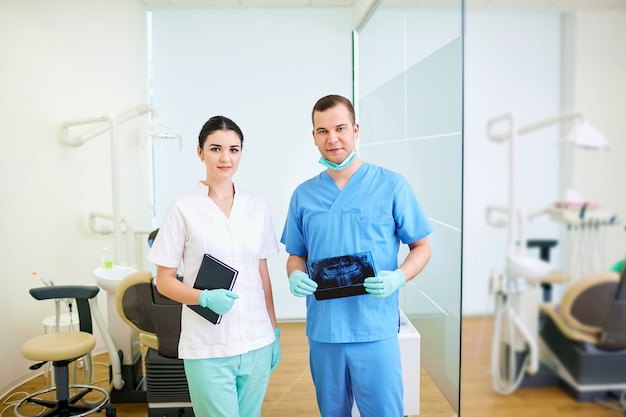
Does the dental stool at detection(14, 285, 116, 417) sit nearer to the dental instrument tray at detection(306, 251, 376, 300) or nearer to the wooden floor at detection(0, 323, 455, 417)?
the wooden floor at detection(0, 323, 455, 417)

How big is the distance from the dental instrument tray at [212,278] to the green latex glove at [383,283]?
1.30 feet

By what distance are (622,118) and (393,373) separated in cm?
113

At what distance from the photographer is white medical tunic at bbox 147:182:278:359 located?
162 cm

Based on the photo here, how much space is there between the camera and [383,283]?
5.22 feet

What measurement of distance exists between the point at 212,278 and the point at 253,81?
2.95 metres

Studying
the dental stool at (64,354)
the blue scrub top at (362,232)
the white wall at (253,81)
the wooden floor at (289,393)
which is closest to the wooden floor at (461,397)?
the wooden floor at (289,393)

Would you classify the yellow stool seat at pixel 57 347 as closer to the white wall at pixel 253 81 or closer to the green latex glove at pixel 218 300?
the green latex glove at pixel 218 300

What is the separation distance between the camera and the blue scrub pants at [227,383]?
160 centimetres

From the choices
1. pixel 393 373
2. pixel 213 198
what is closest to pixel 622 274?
pixel 393 373

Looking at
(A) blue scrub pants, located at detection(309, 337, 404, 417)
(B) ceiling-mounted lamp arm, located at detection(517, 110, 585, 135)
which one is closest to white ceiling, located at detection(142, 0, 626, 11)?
(B) ceiling-mounted lamp arm, located at detection(517, 110, 585, 135)

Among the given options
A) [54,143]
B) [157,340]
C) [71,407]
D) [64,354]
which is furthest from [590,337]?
[54,143]

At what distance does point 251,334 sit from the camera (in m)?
1.64

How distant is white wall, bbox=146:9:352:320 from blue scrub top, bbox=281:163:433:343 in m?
2.63

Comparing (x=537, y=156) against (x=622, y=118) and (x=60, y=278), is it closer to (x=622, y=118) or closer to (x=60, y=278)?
(x=622, y=118)
